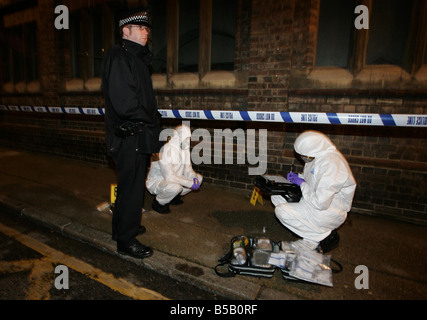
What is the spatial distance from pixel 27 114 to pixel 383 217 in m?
9.89

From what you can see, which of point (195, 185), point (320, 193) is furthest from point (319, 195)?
point (195, 185)

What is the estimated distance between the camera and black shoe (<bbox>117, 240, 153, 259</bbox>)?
3037 mm

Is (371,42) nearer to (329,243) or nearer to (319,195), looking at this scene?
(319,195)

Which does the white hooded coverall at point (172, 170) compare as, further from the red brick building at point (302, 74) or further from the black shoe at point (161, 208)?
the red brick building at point (302, 74)

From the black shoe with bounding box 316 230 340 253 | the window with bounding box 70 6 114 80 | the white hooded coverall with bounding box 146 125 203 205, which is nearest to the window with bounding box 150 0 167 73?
the window with bounding box 70 6 114 80

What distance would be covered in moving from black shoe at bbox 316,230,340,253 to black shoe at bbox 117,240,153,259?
199 cm

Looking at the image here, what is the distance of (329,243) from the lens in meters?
3.28

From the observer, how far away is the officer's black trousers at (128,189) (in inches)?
114

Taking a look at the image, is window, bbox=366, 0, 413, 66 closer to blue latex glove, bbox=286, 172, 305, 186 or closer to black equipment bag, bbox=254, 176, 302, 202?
blue latex glove, bbox=286, 172, 305, 186

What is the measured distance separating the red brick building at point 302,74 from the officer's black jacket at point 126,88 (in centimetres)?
247

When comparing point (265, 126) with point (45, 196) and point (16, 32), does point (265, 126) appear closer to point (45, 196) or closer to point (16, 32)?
point (45, 196)

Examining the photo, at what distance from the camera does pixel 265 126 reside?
16.2 ft
